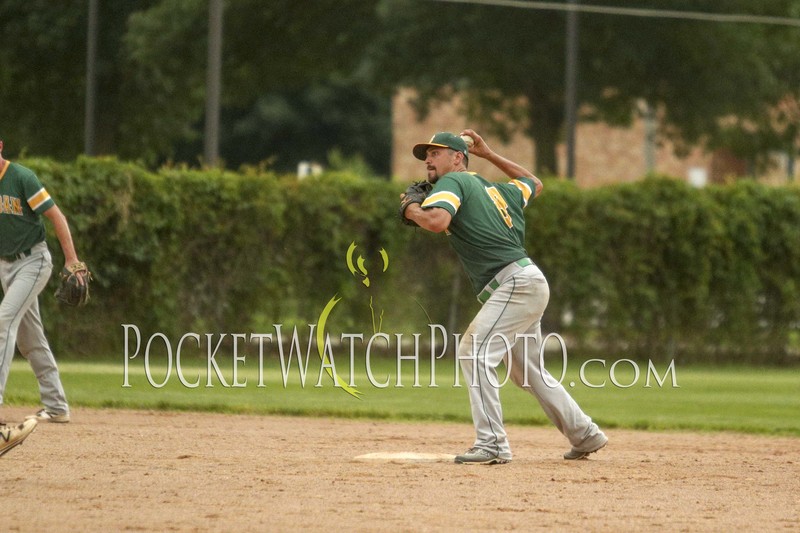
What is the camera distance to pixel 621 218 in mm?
20484

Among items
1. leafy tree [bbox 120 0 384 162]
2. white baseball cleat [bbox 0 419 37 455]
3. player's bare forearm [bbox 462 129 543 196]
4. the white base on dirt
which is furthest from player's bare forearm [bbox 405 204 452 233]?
leafy tree [bbox 120 0 384 162]

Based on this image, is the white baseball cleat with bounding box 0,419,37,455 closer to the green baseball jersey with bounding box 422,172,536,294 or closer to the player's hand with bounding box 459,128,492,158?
the green baseball jersey with bounding box 422,172,536,294

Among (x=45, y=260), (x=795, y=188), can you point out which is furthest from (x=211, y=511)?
(x=795, y=188)

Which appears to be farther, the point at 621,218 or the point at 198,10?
the point at 198,10

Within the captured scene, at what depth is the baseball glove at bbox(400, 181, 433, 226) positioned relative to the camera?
28.3ft

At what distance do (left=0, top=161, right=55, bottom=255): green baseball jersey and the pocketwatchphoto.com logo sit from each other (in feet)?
16.0

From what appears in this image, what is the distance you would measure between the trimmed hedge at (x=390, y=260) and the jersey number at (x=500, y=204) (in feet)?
29.2

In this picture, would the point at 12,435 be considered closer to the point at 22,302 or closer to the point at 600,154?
the point at 22,302

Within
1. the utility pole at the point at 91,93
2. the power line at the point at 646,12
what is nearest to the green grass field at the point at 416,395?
the utility pole at the point at 91,93

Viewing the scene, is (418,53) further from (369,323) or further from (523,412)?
(523,412)

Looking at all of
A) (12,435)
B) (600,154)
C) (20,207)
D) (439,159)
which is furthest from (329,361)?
(600,154)

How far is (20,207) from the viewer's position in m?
10.0

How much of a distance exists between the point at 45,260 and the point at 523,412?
5.41 metres

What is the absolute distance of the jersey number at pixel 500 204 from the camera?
357 inches
